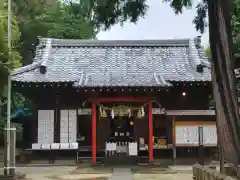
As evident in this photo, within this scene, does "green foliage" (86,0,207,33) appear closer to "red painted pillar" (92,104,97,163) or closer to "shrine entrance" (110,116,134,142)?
"red painted pillar" (92,104,97,163)

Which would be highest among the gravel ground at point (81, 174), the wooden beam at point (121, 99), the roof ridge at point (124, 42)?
the roof ridge at point (124, 42)

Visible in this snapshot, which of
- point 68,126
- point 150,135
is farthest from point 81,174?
point 150,135

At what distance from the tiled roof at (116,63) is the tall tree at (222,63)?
912 cm

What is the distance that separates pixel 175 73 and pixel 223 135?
11499 mm

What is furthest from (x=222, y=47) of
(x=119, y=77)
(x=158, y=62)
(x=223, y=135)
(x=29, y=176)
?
(x=158, y=62)

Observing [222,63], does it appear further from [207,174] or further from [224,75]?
[207,174]

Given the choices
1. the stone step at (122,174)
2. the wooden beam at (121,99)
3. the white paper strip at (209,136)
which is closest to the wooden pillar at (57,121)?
the wooden beam at (121,99)

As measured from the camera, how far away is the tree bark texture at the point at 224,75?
340 inches

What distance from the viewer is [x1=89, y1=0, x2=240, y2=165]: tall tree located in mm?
8602

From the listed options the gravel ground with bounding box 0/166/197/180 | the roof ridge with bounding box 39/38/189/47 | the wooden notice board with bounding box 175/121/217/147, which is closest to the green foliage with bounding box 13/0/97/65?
the roof ridge with bounding box 39/38/189/47

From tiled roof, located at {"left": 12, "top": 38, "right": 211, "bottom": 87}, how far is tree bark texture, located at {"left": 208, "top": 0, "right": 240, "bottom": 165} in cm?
923

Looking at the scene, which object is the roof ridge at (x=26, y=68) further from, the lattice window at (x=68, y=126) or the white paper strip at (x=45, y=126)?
the lattice window at (x=68, y=126)

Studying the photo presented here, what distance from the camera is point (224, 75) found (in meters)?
8.87

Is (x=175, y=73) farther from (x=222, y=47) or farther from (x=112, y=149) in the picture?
(x=222, y=47)
